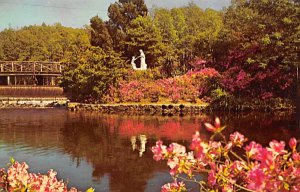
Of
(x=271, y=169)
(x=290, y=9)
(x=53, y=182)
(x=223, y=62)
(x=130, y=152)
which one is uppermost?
(x=290, y=9)

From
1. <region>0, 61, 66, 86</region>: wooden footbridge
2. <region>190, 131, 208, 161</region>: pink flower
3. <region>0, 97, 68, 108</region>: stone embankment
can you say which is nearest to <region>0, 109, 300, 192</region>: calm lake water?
<region>0, 97, 68, 108</region>: stone embankment

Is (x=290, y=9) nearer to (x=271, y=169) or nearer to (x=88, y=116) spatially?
(x=88, y=116)

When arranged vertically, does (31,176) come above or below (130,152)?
above

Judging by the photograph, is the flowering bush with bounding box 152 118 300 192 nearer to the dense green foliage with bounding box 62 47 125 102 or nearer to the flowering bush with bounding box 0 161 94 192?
the flowering bush with bounding box 0 161 94 192

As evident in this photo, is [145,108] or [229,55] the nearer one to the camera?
[145,108]

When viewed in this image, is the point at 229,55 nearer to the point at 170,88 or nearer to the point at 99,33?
the point at 170,88

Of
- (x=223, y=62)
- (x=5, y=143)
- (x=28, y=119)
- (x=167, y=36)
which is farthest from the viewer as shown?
(x=167, y=36)

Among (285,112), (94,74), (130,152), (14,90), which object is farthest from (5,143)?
(14,90)

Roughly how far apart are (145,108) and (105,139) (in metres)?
9.56

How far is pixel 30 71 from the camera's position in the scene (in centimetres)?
3906

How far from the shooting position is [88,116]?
23156 millimetres

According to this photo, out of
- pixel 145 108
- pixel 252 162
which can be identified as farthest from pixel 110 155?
pixel 145 108

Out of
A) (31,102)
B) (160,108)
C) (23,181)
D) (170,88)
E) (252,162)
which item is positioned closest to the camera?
(252,162)

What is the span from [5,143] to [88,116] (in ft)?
26.7
